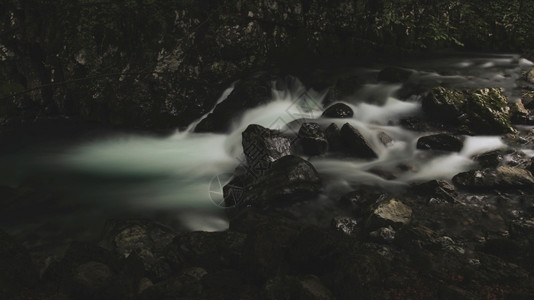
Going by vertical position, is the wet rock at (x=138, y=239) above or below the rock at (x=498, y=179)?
above

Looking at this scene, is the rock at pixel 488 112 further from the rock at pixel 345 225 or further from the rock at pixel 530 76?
the rock at pixel 345 225

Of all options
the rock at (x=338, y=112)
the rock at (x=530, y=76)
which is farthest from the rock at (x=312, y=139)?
the rock at (x=530, y=76)

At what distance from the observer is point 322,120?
29.2 ft

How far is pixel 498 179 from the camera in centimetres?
615

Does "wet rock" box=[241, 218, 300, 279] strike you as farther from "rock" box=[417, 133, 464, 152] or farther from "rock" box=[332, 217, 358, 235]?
"rock" box=[417, 133, 464, 152]

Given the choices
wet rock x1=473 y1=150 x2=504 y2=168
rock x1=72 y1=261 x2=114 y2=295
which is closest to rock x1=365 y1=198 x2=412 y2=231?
wet rock x1=473 y1=150 x2=504 y2=168

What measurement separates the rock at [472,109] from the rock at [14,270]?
8035 mm

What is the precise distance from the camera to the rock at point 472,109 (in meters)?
8.03

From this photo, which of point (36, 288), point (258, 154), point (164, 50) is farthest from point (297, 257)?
point (164, 50)

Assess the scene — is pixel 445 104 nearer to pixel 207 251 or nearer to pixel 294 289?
pixel 207 251

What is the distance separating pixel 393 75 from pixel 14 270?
9.58 metres

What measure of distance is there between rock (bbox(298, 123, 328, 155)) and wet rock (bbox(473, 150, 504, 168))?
9.42 feet

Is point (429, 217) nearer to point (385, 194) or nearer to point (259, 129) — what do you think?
point (385, 194)

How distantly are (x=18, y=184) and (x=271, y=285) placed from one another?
21.8 ft
